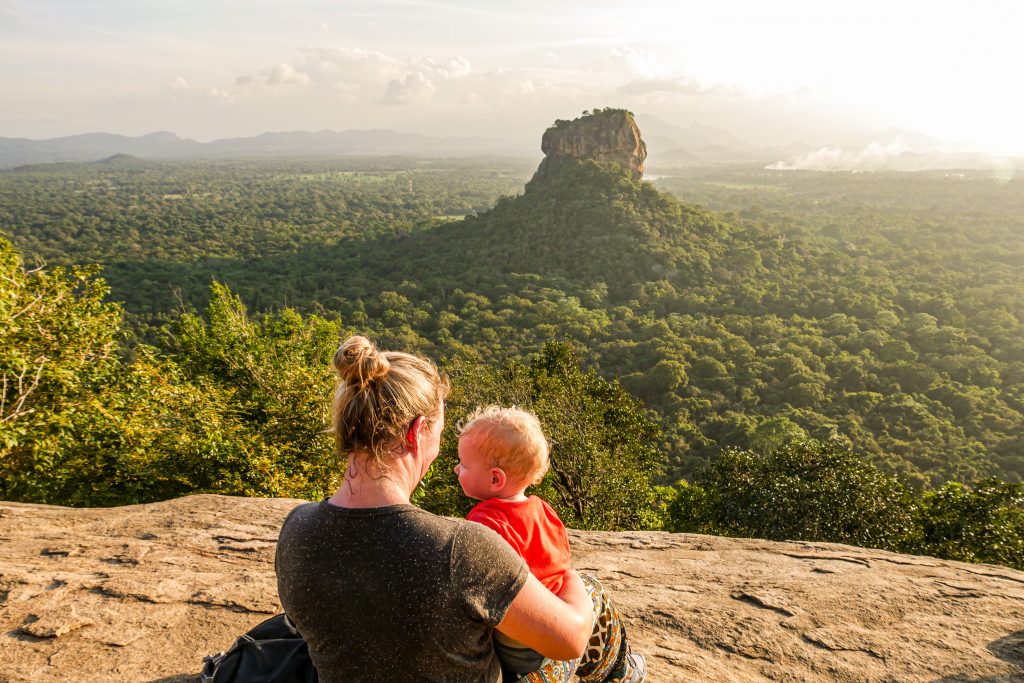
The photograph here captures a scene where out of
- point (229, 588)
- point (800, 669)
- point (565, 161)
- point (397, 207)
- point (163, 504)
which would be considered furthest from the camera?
point (397, 207)

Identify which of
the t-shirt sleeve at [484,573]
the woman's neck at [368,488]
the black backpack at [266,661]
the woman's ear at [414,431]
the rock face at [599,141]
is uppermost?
the rock face at [599,141]

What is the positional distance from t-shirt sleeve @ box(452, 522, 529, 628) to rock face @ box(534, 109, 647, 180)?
8160 centimetres

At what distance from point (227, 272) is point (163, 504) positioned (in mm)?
59670

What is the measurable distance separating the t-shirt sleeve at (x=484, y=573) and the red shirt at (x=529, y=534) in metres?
0.51

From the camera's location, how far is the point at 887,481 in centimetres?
1479

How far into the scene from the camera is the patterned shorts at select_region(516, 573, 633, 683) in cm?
316

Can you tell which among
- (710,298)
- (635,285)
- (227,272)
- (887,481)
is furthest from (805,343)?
(227,272)

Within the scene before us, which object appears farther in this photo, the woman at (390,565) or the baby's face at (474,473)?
the baby's face at (474,473)

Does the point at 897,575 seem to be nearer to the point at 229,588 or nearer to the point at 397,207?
the point at 229,588

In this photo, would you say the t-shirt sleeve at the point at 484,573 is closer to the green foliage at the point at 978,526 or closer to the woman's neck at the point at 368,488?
the woman's neck at the point at 368,488

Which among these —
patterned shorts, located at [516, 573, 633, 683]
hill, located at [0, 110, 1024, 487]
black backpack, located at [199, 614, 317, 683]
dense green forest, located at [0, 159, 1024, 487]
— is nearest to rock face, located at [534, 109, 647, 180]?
hill, located at [0, 110, 1024, 487]

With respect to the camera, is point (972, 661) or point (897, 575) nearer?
point (972, 661)

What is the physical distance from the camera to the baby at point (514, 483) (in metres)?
2.76

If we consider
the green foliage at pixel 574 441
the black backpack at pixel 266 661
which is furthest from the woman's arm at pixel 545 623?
the green foliage at pixel 574 441
